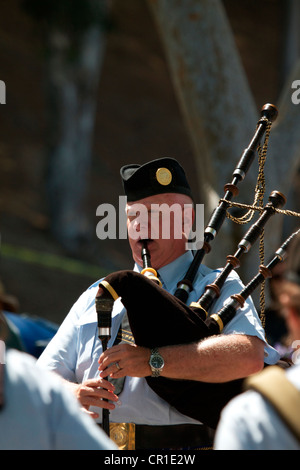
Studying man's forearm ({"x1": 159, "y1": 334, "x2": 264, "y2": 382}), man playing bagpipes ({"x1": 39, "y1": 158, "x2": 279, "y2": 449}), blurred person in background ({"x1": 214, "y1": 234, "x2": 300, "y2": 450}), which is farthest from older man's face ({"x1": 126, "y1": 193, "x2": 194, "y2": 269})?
blurred person in background ({"x1": 214, "y1": 234, "x2": 300, "y2": 450})

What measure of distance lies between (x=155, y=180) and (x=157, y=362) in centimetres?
85

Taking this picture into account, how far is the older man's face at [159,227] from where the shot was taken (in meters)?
3.19

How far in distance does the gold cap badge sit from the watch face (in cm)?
82

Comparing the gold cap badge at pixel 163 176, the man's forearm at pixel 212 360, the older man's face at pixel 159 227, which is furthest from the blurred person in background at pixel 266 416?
the gold cap badge at pixel 163 176

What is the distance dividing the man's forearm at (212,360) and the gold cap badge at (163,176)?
0.78 m

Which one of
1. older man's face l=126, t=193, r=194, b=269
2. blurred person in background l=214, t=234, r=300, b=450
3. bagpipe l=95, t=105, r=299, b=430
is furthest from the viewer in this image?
older man's face l=126, t=193, r=194, b=269

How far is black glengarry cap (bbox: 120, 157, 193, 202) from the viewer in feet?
10.7

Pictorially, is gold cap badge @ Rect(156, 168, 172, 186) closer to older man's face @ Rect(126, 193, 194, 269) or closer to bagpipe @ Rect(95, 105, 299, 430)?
older man's face @ Rect(126, 193, 194, 269)

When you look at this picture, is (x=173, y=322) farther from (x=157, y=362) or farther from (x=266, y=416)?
(x=266, y=416)

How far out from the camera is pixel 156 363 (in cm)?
274

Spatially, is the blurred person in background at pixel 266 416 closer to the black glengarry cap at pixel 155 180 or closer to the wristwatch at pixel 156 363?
the wristwatch at pixel 156 363

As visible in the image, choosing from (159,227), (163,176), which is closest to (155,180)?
(163,176)

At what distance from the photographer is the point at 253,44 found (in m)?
22.9
